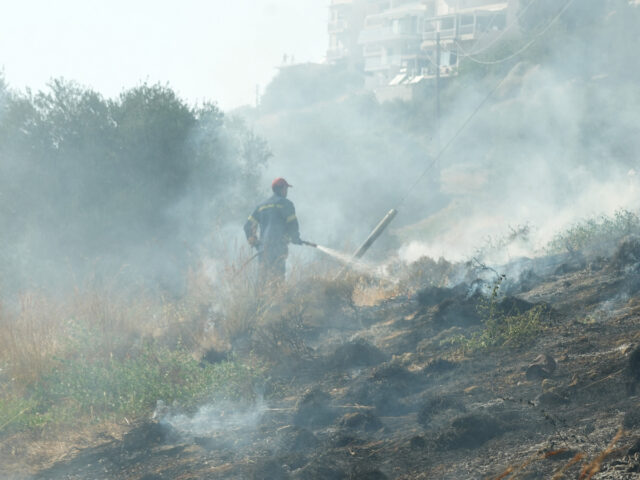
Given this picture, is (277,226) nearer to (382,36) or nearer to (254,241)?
(254,241)

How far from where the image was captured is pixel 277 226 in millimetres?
9250

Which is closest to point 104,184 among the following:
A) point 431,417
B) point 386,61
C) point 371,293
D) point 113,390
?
point 371,293

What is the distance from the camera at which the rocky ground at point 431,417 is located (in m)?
3.66

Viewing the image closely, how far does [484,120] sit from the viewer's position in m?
37.3

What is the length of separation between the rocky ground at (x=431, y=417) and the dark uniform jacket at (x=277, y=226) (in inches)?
97.1

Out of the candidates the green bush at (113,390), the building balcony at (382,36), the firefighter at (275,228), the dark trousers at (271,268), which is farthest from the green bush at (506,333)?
the building balcony at (382,36)

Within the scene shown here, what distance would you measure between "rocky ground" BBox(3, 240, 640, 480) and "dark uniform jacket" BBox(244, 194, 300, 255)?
8.09 ft

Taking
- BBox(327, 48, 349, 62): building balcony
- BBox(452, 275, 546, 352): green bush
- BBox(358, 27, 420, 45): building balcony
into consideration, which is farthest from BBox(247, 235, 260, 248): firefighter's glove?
BBox(327, 48, 349, 62): building balcony

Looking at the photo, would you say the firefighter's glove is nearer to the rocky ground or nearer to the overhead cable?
the rocky ground

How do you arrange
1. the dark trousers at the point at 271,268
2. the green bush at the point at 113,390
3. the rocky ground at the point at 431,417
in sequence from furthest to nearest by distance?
the dark trousers at the point at 271,268
the green bush at the point at 113,390
the rocky ground at the point at 431,417

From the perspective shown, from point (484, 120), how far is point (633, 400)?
34999 millimetres

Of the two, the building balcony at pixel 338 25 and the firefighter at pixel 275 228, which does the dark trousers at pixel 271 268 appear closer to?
the firefighter at pixel 275 228

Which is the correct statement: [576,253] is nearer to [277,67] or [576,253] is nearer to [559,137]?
[559,137]

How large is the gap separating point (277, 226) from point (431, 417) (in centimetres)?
511
